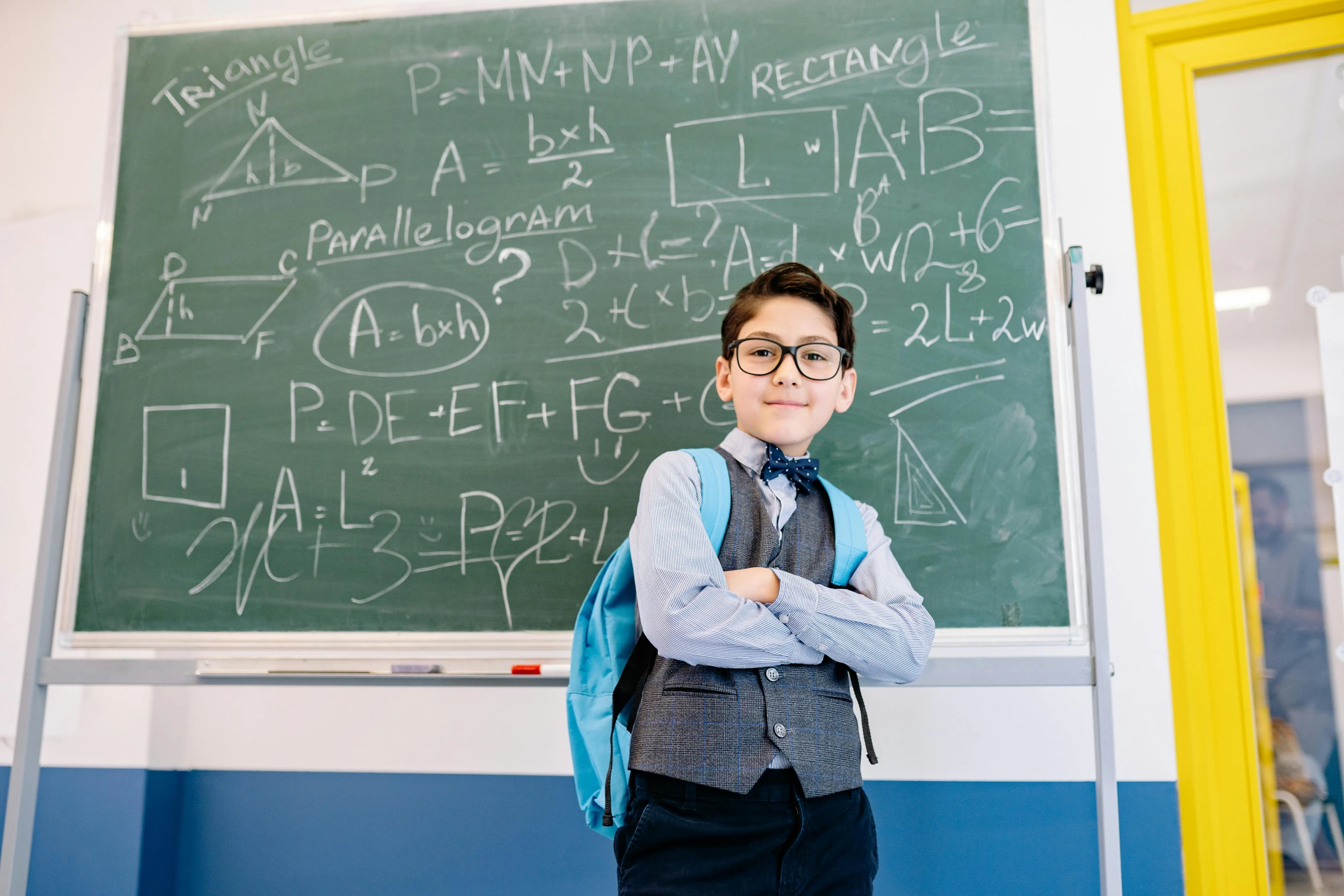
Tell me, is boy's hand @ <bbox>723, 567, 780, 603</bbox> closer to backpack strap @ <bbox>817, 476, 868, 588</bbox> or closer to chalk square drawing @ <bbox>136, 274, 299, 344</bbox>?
backpack strap @ <bbox>817, 476, 868, 588</bbox>

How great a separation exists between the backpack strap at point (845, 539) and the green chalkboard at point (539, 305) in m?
0.42

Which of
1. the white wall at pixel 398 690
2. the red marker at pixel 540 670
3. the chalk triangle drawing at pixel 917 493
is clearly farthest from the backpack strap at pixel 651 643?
the white wall at pixel 398 690

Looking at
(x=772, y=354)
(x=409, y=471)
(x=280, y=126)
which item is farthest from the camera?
(x=280, y=126)

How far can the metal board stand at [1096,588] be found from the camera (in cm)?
164

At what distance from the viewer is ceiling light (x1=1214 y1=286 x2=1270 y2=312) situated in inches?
78.9

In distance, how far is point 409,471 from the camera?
1.98 meters

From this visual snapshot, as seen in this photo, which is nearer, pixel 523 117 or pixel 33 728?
pixel 33 728

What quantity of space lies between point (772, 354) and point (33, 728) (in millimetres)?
1848

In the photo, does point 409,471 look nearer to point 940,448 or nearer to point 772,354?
point 772,354

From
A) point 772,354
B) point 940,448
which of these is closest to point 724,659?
point 772,354

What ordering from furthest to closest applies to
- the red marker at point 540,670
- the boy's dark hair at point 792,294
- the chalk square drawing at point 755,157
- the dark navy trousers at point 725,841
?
the chalk square drawing at point 755,157, the red marker at point 540,670, the boy's dark hair at point 792,294, the dark navy trousers at point 725,841

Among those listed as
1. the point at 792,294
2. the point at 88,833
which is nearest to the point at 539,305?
the point at 792,294

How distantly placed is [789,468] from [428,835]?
4.54 feet

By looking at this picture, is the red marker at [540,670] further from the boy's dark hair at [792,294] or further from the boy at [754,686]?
the boy's dark hair at [792,294]
